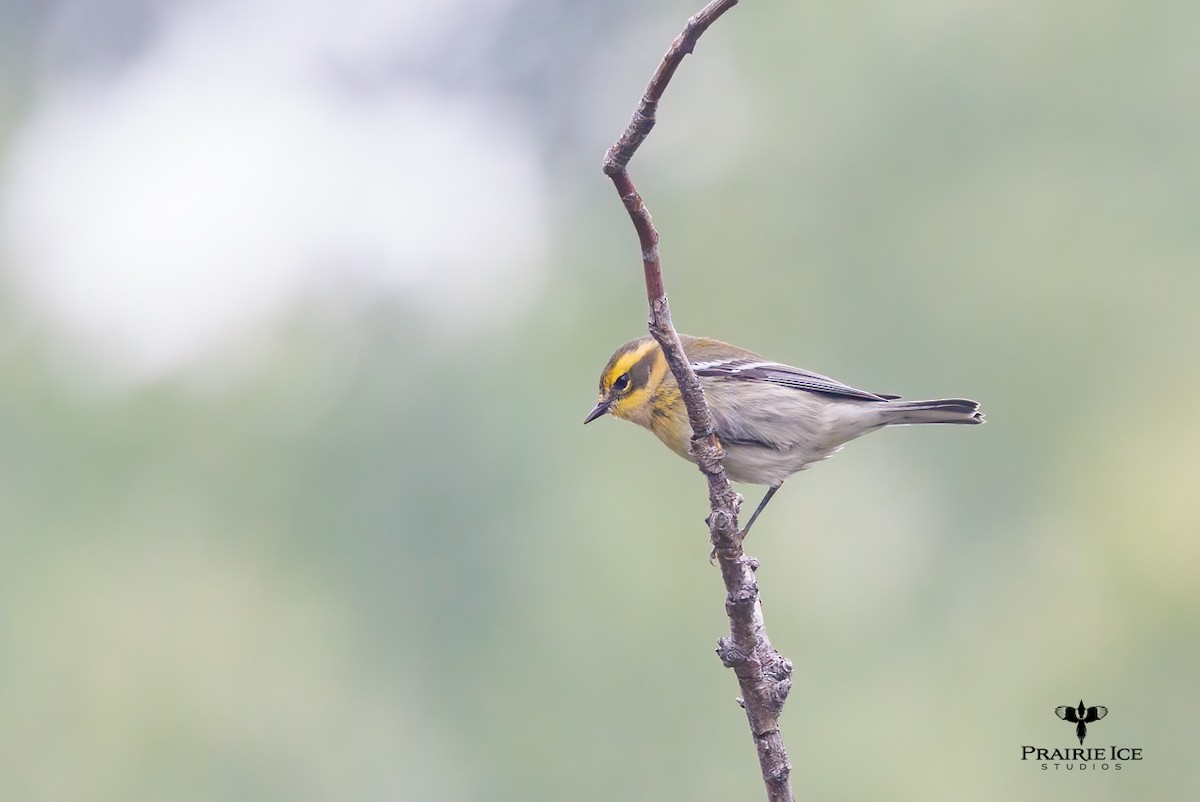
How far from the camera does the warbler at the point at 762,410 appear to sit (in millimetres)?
4777

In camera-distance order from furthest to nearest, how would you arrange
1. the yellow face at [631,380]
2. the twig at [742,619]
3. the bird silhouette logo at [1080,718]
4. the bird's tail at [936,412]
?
the bird silhouette logo at [1080,718]
the yellow face at [631,380]
the bird's tail at [936,412]
the twig at [742,619]

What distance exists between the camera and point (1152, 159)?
1189cm

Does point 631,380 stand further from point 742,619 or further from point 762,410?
point 742,619

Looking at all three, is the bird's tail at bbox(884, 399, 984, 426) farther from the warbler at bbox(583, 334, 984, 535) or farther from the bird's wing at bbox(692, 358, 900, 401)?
the bird's wing at bbox(692, 358, 900, 401)

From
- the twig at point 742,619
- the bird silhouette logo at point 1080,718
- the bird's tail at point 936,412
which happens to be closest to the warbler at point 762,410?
the bird's tail at point 936,412

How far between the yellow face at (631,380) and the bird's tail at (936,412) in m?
0.95

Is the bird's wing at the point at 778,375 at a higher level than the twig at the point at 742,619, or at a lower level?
higher

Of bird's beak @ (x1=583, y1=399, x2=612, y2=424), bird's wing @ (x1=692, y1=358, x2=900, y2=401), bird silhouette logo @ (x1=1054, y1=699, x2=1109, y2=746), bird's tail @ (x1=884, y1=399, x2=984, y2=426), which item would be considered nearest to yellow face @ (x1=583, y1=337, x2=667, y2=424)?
bird's beak @ (x1=583, y1=399, x2=612, y2=424)

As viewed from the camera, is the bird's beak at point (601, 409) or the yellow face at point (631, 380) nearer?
the yellow face at point (631, 380)

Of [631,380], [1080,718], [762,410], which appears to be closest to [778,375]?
[762,410]

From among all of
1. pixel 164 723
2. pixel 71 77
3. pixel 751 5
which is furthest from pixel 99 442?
pixel 751 5

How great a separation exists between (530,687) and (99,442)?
511cm

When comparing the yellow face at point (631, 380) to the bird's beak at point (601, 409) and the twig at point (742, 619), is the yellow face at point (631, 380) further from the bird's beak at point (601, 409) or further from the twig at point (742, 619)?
the twig at point (742, 619)

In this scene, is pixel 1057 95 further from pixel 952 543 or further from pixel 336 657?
pixel 336 657
